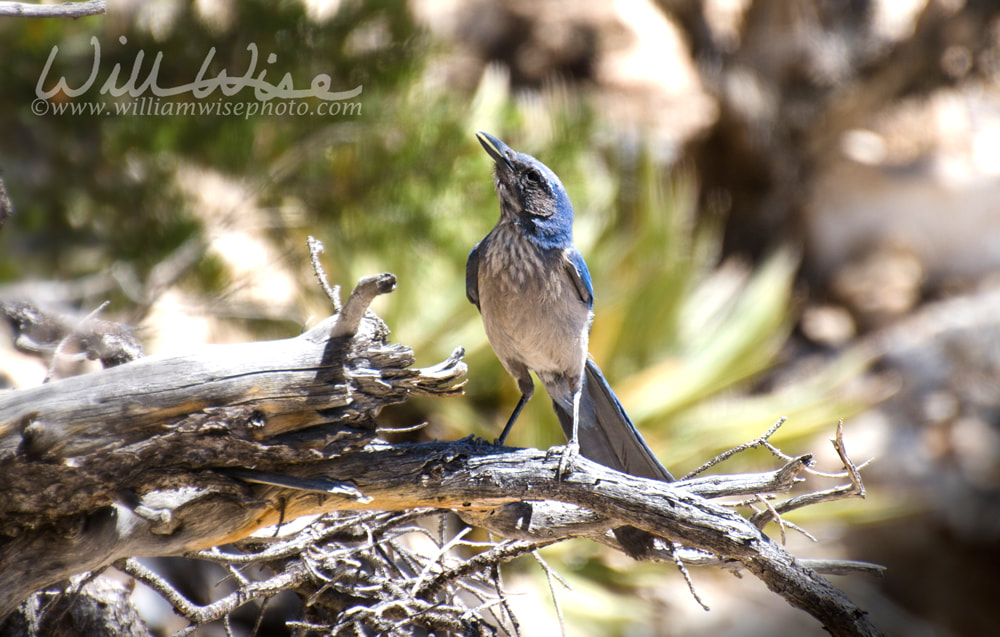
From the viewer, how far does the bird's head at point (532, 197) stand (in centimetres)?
295

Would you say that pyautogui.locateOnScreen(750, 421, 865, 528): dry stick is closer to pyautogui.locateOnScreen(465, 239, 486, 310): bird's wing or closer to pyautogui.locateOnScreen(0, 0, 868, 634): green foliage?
pyautogui.locateOnScreen(465, 239, 486, 310): bird's wing

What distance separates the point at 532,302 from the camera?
2.88 m

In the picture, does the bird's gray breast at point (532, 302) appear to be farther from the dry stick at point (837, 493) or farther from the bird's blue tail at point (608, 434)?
the dry stick at point (837, 493)

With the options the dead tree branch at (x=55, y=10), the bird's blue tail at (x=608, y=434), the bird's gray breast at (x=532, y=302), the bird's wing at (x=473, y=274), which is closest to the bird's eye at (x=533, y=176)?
the bird's gray breast at (x=532, y=302)

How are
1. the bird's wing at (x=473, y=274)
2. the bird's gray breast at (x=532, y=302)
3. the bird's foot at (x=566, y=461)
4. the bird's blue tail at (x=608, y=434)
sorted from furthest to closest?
the bird's wing at (x=473, y=274), the bird's gray breast at (x=532, y=302), the bird's blue tail at (x=608, y=434), the bird's foot at (x=566, y=461)

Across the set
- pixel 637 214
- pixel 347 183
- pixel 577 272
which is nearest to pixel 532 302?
pixel 577 272

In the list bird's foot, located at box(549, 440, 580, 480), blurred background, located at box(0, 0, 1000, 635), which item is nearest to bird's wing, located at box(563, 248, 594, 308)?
bird's foot, located at box(549, 440, 580, 480)

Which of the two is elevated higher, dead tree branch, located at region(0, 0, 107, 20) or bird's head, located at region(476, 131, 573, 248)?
dead tree branch, located at region(0, 0, 107, 20)

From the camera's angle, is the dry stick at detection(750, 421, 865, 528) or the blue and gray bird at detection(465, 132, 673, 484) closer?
the dry stick at detection(750, 421, 865, 528)

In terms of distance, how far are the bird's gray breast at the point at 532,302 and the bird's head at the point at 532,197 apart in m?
0.05

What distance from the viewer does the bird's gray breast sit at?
2.88 meters

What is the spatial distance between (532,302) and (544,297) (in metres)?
0.04

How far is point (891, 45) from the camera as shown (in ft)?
29.5

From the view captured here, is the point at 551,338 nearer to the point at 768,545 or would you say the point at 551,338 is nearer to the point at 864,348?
the point at 768,545
